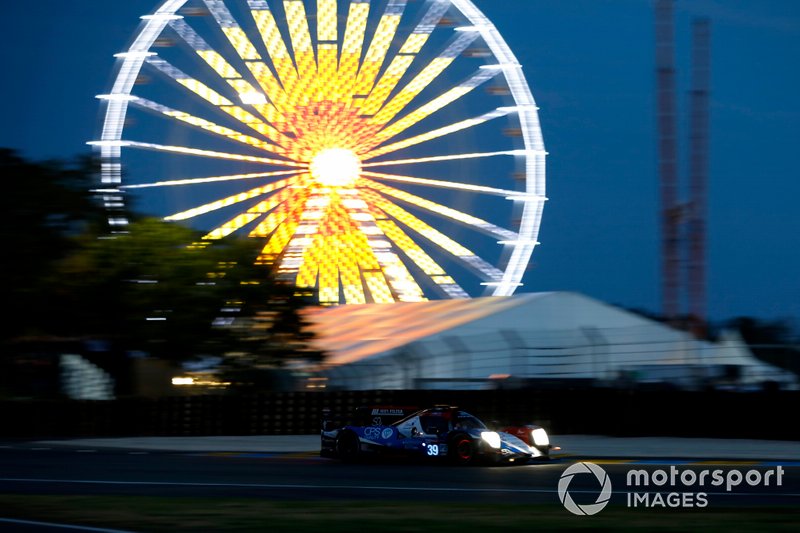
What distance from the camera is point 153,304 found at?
3247 cm

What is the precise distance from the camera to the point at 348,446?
63.8 ft

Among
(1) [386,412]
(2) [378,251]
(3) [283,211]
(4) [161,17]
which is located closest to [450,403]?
(2) [378,251]

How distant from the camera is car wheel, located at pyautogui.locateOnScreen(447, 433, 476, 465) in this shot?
1830 cm

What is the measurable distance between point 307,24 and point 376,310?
32.5 ft

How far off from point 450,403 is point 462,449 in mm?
8066

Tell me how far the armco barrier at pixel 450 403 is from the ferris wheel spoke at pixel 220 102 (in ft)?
20.0

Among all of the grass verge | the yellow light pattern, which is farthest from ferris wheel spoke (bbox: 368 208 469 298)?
the grass verge

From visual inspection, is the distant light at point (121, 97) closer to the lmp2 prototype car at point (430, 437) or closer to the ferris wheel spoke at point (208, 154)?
the ferris wheel spoke at point (208, 154)

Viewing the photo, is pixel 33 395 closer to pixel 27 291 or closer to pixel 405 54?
pixel 27 291

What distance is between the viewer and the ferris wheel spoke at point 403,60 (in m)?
30.1

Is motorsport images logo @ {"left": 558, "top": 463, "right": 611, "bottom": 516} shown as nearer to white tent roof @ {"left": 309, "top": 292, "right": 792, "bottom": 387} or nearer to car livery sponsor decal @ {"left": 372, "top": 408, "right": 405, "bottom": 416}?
car livery sponsor decal @ {"left": 372, "top": 408, "right": 405, "bottom": 416}

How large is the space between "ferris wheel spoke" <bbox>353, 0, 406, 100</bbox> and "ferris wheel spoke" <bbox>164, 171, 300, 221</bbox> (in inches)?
103

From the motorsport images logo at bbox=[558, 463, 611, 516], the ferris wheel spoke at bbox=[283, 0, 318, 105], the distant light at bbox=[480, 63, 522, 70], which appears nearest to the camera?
the motorsport images logo at bbox=[558, 463, 611, 516]

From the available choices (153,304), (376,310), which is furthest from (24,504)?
(376,310)
